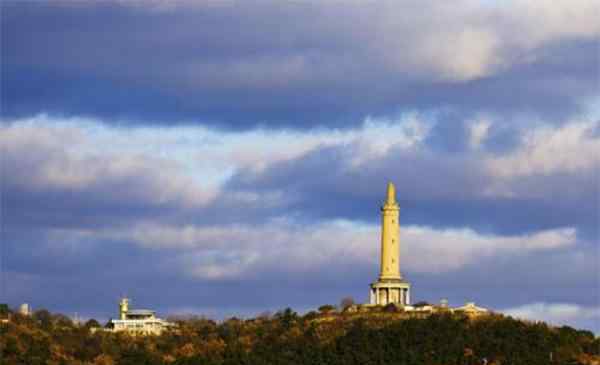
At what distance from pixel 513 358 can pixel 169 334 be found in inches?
1756

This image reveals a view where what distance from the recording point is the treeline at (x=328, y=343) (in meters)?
151

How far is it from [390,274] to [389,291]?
2033mm

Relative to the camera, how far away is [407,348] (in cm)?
15212

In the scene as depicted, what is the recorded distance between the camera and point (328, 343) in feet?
518

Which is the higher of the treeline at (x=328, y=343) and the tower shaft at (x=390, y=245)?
the tower shaft at (x=390, y=245)

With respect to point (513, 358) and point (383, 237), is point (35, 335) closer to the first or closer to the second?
point (383, 237)

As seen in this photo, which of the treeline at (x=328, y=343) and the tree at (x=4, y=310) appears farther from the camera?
the tree at (x=4, y=310)

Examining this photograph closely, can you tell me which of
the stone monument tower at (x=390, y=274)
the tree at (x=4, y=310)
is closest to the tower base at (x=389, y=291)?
the stone monument tower at (x=390, y=274)

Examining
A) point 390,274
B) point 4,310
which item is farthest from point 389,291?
point 4,310

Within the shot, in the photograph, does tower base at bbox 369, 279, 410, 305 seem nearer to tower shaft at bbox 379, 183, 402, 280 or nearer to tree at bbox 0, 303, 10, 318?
tower shaft at bbox 379, 183, 402, 280

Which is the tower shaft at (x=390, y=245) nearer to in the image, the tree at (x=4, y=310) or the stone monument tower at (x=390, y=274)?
the stone monument tower at (x=390, y=274)

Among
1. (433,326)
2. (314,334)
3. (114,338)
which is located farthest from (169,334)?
(433,326)

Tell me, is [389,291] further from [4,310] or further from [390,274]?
[4,310]

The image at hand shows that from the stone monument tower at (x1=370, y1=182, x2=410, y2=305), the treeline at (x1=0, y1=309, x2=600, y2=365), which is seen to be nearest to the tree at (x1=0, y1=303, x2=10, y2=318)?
the treeline at (x1=0, y1=309, x2=600, y2=365)
